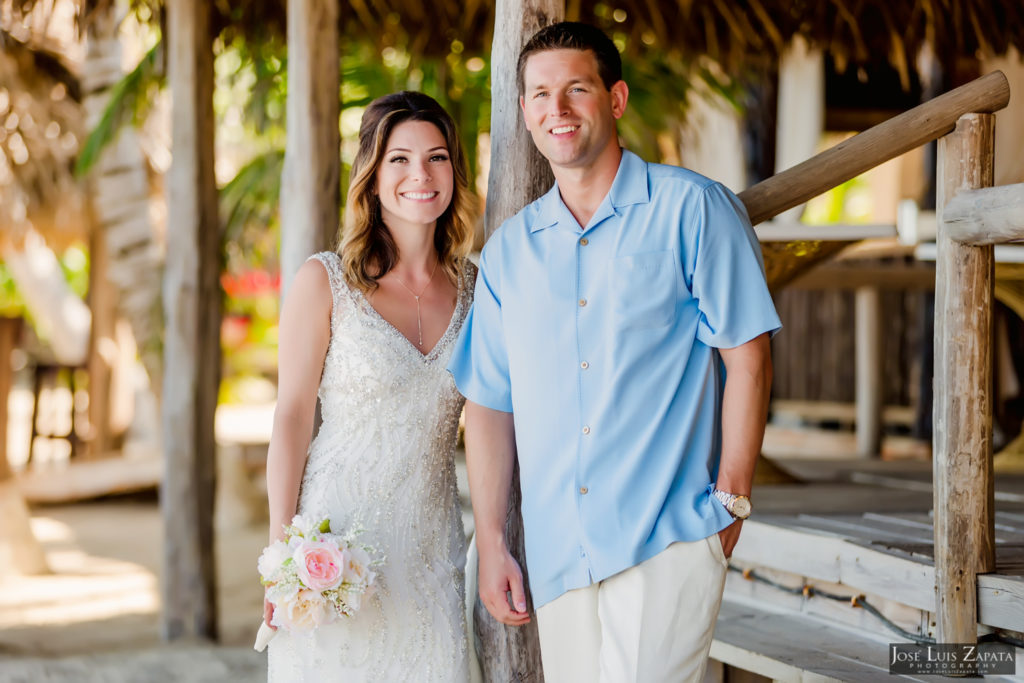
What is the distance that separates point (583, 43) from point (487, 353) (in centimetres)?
66

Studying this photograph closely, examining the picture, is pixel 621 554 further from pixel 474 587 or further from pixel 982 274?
pixel 982 274

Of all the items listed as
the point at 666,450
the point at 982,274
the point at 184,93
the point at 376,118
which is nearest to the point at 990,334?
the point at 982,274

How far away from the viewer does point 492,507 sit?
2.32 m

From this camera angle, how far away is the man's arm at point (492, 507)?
2.31 meters

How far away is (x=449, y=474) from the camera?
251 cm

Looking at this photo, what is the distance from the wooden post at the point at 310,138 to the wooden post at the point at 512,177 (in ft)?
4.21

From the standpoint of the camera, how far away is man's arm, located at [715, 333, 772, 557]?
204cm

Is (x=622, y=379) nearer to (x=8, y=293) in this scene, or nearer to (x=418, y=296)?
(x=418, y=296)

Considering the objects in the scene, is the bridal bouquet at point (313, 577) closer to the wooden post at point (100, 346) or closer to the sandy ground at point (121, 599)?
the sandy ground at point (121, 599)

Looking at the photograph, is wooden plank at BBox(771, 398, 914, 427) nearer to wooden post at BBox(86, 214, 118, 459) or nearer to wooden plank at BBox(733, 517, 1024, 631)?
wooden plank at BBox(733, 517, 1024, 631)

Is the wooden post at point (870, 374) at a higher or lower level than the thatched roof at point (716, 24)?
lower

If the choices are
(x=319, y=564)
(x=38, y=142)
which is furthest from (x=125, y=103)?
(x=319, y=564)

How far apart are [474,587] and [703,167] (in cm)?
511

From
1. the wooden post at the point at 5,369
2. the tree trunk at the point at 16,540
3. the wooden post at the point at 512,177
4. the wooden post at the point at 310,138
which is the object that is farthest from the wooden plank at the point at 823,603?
the wooden post at the point at 5,369
